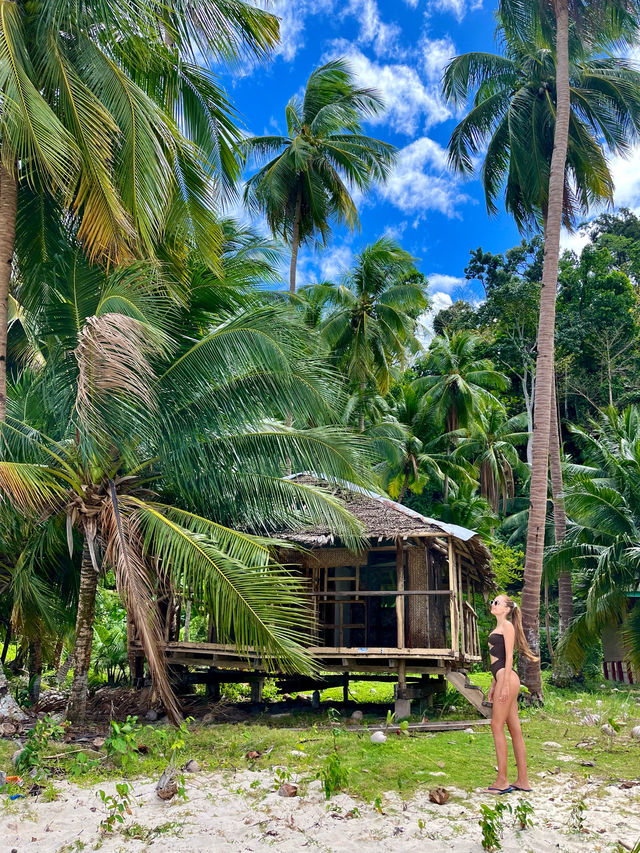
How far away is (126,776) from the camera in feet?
22.1

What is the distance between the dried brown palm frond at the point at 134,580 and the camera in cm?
769

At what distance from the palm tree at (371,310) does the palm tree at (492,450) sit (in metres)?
7.40

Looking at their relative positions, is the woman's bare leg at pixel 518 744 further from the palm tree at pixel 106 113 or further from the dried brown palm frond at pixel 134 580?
the palm tree at pixel 106 113

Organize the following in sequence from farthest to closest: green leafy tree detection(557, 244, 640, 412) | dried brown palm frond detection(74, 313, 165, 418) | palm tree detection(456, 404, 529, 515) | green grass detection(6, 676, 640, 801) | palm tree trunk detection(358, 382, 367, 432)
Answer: green leafy tree detection(557, 244, 640, 412)
palm tree detection(456, 404, 529, 515)
palm tree trunk detection(358, 382, 367, 432)
dried brown palm frond detection(74, 313, 165, 418)
green grass detection(6, 676, 640, 801)

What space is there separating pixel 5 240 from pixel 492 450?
2394 cm

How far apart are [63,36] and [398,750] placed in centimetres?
969

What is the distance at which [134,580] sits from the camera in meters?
7.88

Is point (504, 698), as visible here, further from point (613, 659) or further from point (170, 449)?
point (613, 659)

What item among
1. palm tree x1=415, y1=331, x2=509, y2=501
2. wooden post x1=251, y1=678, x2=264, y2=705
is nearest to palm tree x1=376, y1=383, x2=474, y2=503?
palm tree x1=415, y1=331, x2=509, y2=501

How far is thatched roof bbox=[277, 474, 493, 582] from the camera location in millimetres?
11086

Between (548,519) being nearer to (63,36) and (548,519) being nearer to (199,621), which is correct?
(199,621)

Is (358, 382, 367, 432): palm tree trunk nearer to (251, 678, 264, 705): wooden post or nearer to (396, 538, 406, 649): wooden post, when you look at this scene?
(251, 678, 264, 705): wooden post

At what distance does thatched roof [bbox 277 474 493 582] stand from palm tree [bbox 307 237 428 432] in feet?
32.6

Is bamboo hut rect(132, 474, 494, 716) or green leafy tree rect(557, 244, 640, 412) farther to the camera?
green leafy tree rect(557, 244, 640, 412)
